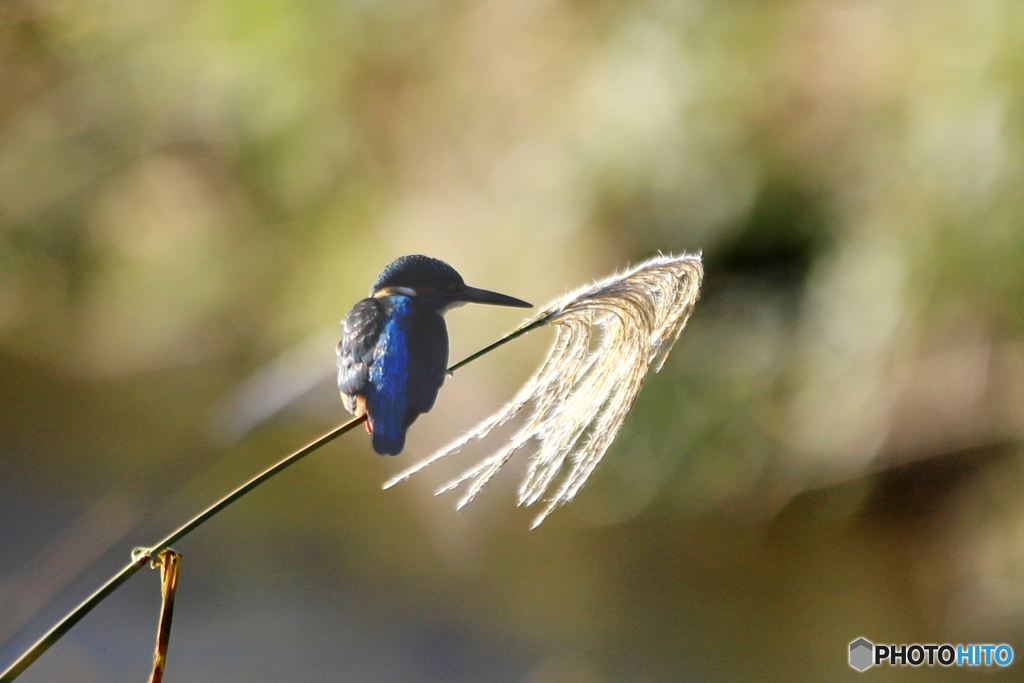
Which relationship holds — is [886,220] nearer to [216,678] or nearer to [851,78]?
[851,78]

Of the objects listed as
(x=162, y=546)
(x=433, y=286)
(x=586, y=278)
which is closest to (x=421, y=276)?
(x=433, y=286)

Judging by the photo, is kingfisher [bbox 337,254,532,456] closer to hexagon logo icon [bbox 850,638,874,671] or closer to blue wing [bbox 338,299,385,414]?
blue wing [bbox 338,299,385,414]

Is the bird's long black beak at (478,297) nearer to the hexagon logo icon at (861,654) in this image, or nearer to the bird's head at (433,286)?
the bird's head at (433,286)

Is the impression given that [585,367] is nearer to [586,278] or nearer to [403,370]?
[403,370]

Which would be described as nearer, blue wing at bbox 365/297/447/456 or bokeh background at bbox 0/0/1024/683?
blue wing at bbox 365/297/447/456

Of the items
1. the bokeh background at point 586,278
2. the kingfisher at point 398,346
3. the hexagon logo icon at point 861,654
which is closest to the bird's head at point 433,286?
the kingfisher at point 398,346

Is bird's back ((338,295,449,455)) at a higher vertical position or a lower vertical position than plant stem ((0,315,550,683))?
higher

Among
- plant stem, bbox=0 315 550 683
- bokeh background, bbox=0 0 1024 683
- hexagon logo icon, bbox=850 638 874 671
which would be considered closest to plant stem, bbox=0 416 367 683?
plant stem, bbox=0 315 550 683
